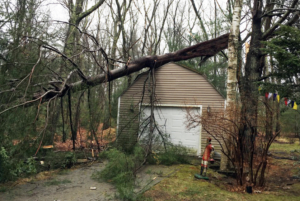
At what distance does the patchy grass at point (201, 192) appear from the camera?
593 cm

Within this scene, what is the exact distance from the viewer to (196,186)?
6.85 metres

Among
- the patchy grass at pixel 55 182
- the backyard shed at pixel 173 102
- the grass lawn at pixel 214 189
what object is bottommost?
the grass lawn at pixel 214 189

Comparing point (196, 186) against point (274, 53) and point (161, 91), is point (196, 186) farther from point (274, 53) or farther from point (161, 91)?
point (161, 91)

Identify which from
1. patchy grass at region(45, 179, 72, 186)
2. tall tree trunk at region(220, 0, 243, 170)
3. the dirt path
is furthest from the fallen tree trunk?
patchy grass at region(45, 179, 72, 186)

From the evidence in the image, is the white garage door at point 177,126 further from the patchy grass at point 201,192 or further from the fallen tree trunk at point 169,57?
the patchy grass at point 201,192

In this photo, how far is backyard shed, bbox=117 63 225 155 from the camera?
36.9 ft

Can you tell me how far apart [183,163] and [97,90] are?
16.5ft

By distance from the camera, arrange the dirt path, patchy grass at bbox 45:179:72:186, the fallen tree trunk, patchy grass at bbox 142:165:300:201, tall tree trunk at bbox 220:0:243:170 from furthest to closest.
A: the fallen tree trunk < tall tree trunk at bbox 220:0:243:170 < patchy grass at bbox 45:179:72:186 < patchy grass at bbox 142:165:300:201 < the dirt path

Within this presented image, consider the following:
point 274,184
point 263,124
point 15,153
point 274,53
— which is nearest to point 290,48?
point 274,53

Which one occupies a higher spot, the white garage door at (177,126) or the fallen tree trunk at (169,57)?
the fallen tree trunk at (169,57)

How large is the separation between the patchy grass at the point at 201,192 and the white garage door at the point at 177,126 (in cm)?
371

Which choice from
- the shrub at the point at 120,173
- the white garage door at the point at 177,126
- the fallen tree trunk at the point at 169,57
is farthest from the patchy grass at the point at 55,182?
the white garage door at the point at 177,126

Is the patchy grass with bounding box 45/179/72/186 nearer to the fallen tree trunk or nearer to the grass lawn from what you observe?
the grass lawn

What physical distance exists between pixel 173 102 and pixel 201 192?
5.96 meters
